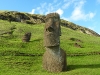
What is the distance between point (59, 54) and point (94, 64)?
5.60m

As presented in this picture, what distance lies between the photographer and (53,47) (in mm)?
28812

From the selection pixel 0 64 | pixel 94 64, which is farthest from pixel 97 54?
pixel 0 64

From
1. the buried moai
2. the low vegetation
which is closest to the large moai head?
the buried moai

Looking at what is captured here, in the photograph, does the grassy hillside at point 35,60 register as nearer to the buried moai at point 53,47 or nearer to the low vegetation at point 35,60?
the low vegetation at point 35,60

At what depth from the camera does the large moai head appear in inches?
1121

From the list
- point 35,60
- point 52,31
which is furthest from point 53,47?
point 35,60

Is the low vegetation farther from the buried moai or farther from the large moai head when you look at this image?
the large moai head

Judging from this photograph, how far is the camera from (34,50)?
4122 cm

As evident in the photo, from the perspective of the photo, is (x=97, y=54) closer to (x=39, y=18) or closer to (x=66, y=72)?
(x=66, y=72)

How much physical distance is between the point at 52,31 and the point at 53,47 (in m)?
1.86

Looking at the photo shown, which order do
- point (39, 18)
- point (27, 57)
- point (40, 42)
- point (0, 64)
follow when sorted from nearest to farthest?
point (0, 64) → point (27, 57) → point (40, 42) → point (39, 18)

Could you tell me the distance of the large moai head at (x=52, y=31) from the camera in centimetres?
2847

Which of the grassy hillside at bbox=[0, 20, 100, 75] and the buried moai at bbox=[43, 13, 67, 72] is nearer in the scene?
the grassy hillside at bbox=[0, 20, 100, 75]

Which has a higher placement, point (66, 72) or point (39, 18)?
point (39, 18)
